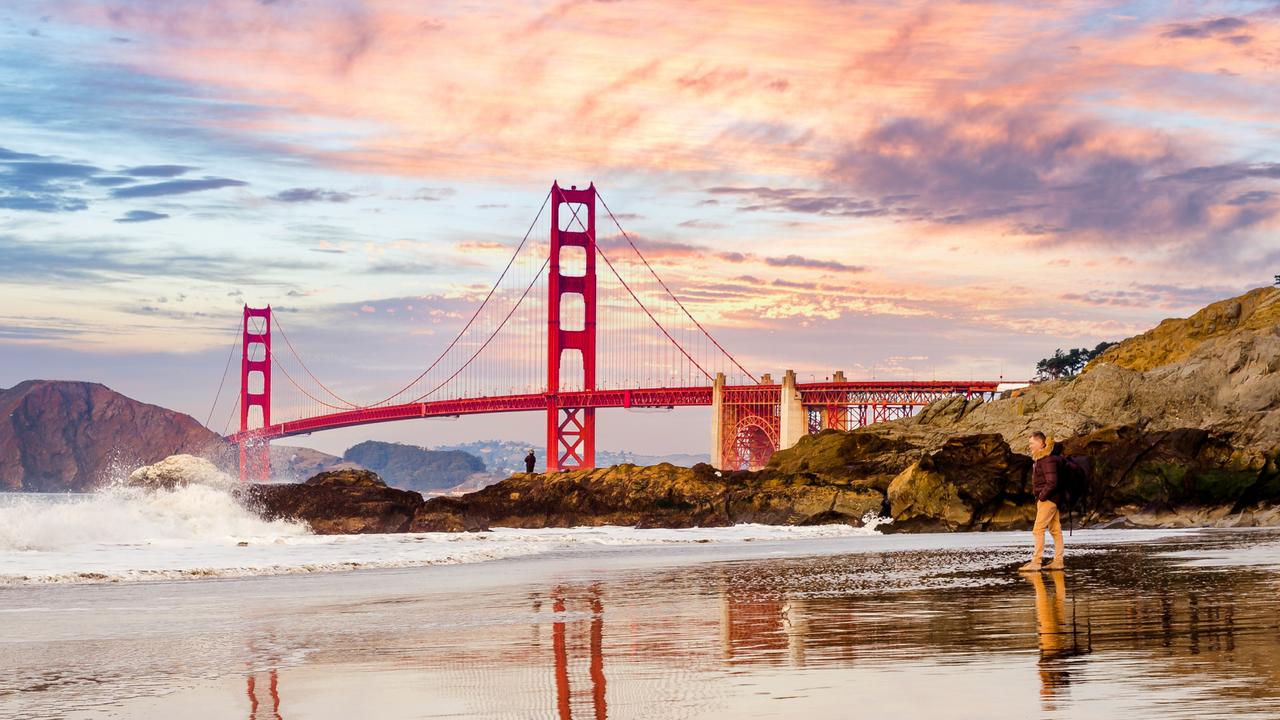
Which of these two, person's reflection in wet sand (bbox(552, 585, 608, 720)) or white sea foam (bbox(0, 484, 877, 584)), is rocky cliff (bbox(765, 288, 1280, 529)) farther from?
person's reflection in wet sand (bbox(552, 585, 608, 720))

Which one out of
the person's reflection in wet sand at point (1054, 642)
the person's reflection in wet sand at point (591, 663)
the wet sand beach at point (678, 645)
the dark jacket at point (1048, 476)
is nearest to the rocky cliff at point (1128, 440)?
the wet sand beach at point (678, 645)

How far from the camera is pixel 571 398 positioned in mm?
76875

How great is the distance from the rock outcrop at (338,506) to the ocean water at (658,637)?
1134 cm

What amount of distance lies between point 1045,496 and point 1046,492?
6 cm

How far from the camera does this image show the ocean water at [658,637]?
589 cm

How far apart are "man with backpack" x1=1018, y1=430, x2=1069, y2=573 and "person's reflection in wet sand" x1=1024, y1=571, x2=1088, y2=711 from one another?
202 cm

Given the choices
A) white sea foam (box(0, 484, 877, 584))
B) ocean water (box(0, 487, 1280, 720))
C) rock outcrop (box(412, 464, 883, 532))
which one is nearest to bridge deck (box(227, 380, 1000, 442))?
rock outcrop (box(412, 464, 883, 532))

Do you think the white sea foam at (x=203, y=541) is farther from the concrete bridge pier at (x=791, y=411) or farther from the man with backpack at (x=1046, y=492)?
the concrete bridge pier at (x=791, y=411)

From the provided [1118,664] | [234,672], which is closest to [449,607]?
[234,672]

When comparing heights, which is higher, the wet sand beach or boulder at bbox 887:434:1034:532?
boulder at bbox 887:434:1034:532

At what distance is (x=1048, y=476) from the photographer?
13148 mm

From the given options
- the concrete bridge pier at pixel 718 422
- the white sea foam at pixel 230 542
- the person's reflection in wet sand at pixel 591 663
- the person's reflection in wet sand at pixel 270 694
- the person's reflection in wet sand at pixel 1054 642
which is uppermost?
the concrete bridge pier at pixel 718 422

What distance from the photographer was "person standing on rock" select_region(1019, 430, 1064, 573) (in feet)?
42.9

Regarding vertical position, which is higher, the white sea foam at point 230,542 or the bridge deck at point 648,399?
the bridge deck at point 648,399
